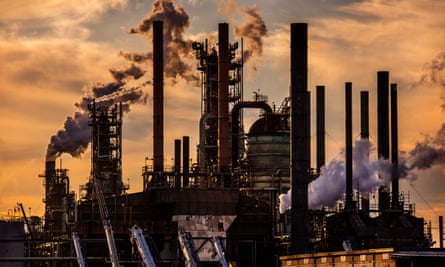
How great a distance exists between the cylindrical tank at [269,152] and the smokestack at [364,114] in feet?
16.5

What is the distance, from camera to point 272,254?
83938mm

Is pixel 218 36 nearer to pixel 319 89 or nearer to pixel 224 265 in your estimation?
pixel 319 89

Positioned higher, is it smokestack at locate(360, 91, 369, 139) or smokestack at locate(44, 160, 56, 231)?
smokestack at locate(360, 91, 369, 139)

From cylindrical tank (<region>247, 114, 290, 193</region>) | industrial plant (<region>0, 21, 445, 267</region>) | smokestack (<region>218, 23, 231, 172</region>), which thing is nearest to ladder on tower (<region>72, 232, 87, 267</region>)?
industrial plant (<region>0, 21, 445, 267</region>)

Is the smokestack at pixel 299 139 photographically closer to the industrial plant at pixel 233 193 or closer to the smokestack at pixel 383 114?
the industrial plant at pixel 233 193

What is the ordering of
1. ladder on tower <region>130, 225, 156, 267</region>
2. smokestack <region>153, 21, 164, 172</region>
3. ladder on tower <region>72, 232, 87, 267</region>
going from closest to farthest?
ladder on tower <region>130, 225, 156, 267</region>, ladder on tower <region>72, 232, 87, 267</region>, smokestack <region>153, 21, 164, 172</region>

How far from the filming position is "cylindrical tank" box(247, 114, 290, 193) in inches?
3728

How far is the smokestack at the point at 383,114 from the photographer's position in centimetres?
9350

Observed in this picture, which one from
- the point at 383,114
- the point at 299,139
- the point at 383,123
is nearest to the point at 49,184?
the point at 383,123

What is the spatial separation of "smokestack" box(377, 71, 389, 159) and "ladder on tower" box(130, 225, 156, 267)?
3037 centimetres

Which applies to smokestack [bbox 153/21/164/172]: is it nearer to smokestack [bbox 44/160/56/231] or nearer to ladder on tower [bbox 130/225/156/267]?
smokestack [bbox 44/160/56/231]

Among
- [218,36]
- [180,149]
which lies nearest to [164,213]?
[218,36]

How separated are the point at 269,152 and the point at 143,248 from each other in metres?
A: 31.3

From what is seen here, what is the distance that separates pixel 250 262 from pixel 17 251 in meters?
13.2
